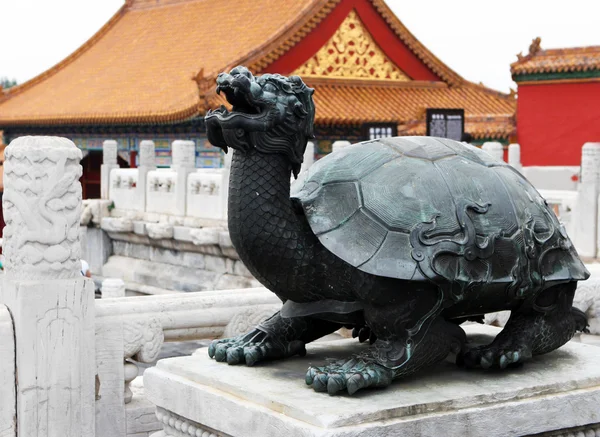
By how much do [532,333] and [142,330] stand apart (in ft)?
5.19

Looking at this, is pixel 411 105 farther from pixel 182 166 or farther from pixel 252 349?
pixel 252 349

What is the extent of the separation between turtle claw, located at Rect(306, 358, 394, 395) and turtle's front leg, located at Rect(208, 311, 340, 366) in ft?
1.14

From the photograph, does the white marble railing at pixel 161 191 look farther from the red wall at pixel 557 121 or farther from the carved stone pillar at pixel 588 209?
the red wall at pixel 557 121

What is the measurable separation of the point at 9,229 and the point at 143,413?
0.92 meters

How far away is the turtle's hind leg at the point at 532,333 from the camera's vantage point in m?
3.47

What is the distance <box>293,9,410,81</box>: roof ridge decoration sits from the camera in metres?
21.3

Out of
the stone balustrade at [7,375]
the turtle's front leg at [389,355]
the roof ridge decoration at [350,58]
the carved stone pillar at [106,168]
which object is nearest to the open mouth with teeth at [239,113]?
the turtle's front leg at [389,355]

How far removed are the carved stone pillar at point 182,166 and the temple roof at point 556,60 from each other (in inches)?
314

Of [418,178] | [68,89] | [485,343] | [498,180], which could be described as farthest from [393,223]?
[68,89]

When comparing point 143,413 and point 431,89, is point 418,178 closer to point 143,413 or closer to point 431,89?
point 143,413

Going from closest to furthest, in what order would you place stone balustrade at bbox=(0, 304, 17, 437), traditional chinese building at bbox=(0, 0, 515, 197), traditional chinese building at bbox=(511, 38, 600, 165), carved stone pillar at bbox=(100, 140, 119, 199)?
1. stone balustrade at bbox=(0, 304, 17, 437)
2. carved stone pillar at bbox=(100, 140, 119, 199)
3. traditional chinese building at bbox=(511, 38, 600, 165)
4. traditional chinese building at bbox=(0, 0, 515, 197)

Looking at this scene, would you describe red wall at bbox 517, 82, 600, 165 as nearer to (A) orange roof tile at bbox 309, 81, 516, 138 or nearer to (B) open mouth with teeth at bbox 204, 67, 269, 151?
(A) orange roof tile at bbox 309, 81, 516, 138

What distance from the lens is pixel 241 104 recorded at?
3.27 m

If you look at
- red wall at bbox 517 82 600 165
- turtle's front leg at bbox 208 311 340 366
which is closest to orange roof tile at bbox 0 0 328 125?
red wall at bbox 517 82 600 165
